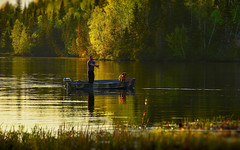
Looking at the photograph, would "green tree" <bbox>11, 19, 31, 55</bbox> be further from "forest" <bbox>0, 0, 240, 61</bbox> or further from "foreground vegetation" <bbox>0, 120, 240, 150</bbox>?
"foreground vegetation" <bbox>0, 120, 240, 150</bbox>

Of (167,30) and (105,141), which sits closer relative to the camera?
(105,141)

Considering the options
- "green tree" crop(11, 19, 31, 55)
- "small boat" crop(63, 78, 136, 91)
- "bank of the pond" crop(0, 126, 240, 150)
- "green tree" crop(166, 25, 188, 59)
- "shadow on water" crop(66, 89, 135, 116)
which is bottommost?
"bank of the pond" crop(0, 126, 240, 150)

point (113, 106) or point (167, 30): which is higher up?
point (167, 30)

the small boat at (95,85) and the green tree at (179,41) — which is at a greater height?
the green tree at (179,41)

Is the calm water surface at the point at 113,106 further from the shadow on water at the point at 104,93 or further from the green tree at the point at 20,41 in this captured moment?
the green tree at the point at 20,41

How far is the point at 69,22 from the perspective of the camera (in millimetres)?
176625

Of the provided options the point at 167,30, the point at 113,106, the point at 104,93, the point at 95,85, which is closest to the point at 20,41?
the point at 167,30

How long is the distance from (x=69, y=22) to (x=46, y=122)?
516 ft

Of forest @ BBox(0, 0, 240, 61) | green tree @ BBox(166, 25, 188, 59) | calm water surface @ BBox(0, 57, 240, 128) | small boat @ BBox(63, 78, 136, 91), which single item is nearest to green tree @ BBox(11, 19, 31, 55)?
forest @ BBox(0, 0, 240, 61)

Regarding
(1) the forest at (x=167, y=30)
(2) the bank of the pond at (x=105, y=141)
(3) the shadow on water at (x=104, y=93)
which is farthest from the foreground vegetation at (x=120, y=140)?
(1) the forest at (x=167, y=30)

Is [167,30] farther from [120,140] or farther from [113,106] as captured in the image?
[120,140]

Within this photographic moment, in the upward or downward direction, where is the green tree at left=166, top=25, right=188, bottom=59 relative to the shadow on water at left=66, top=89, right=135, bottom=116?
upward

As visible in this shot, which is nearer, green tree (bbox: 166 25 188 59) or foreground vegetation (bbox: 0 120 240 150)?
foreground vegetation (bbox: 0 120 240 150)

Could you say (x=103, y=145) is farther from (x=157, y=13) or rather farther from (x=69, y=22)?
(x=69, y=22)
